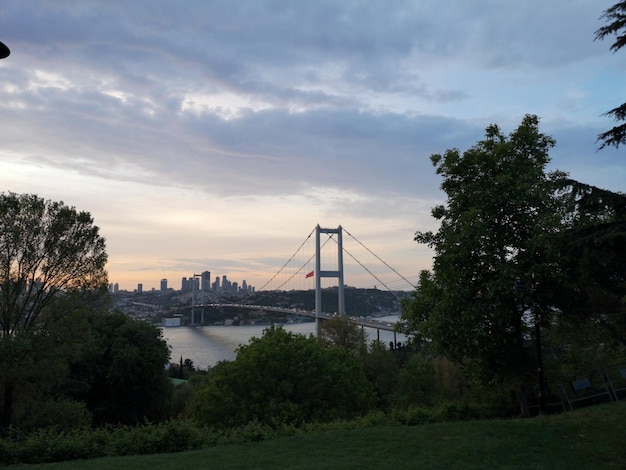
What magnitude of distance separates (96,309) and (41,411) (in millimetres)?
3662

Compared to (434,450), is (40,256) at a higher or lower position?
higher

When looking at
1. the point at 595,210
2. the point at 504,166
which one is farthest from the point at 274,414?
the point at 595,210

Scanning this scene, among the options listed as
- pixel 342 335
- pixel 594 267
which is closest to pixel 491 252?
pixel 594 267

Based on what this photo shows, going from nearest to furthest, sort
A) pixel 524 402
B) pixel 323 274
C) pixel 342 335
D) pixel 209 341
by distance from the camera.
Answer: pixel 524 402
pixel 342 335
pixel 323 274
pixel 209 341

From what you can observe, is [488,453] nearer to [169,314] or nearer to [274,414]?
[274,414]

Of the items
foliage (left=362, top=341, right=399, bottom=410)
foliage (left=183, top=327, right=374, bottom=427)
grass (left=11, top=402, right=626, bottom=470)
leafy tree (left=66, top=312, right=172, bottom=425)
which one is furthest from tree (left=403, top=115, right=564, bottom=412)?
foliage (left=362, top=341, right=399, bottom=410)

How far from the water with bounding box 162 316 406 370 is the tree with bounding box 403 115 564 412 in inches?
1504

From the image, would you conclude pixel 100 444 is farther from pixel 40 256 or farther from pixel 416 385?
pixel 416 385

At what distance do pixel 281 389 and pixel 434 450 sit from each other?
877 cm

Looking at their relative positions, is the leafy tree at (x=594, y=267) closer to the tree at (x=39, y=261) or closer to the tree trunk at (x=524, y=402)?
the tree trunk at (x=524, y=402)

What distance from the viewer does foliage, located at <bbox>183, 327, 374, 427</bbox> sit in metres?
15.0

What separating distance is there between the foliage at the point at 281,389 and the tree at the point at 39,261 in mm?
5543

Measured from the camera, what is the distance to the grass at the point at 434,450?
23.2 ft

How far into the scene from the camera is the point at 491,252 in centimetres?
1049
